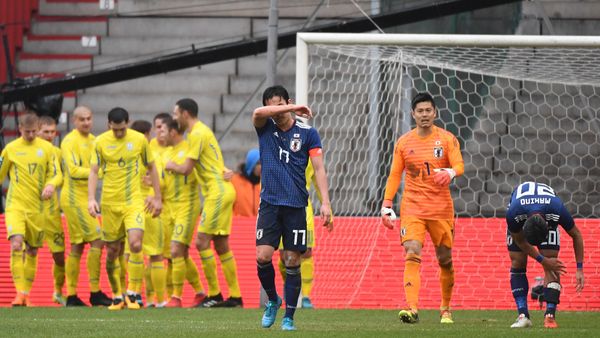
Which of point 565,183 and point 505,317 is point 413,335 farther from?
point 565,183

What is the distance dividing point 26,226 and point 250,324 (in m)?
5.10

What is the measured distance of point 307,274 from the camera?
49.8 ft

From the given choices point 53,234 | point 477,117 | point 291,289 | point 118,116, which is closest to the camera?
point 291,289

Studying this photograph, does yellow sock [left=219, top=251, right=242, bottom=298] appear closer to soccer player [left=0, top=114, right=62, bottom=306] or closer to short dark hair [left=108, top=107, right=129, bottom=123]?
short dark hair [left=108, top=107, right=129, bottom=123]

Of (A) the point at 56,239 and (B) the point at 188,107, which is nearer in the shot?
(B) the point at 188,107

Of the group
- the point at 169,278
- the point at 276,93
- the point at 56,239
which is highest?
the point at 276,93

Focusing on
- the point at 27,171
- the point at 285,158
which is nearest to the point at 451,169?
the point at 285,158

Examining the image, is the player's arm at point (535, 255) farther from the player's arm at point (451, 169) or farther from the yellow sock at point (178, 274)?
Answer: the yellow sock at point (178, 274)

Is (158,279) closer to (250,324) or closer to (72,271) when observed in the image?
(72,271)

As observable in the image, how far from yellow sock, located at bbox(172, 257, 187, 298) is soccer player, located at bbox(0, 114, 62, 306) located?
5.45 ft

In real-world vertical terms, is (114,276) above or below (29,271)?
above

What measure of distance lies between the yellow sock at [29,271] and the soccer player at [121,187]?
112 cm

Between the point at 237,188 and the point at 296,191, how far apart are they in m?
7.69

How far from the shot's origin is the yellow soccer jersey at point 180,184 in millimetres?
15992
